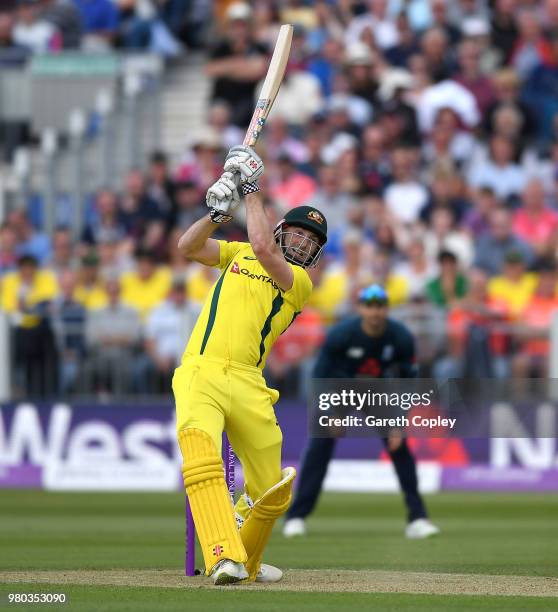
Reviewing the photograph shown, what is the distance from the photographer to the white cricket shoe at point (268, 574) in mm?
9836

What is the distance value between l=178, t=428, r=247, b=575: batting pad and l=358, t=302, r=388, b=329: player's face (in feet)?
15.0

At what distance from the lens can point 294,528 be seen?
1388 cm

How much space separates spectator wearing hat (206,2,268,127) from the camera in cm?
2289

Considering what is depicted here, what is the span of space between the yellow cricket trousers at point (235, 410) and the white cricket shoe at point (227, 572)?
1.95 ft

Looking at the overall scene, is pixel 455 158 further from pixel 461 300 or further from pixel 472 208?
pixel 461 300

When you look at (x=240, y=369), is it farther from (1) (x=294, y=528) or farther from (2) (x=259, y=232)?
(1) (x=294, y=528)

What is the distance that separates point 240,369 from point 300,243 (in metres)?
0.88

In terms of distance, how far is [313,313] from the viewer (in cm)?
1870

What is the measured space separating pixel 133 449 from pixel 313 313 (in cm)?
271

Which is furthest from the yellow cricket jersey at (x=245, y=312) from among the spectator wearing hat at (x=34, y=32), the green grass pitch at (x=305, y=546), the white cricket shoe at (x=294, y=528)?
the spectator wearing hat at (x=34, y=32)

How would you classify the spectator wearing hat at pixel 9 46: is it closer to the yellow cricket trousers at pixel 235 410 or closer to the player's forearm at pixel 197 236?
the player's forearm at pixel 197 236

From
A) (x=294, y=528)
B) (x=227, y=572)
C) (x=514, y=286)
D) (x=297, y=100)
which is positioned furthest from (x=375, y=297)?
(x=297, y=100)

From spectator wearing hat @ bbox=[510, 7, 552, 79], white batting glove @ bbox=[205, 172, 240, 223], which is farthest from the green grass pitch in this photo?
spectator wearing hat @ bbox=[510, 7, 552, 79]

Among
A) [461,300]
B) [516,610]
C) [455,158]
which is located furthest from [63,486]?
[516,610]
